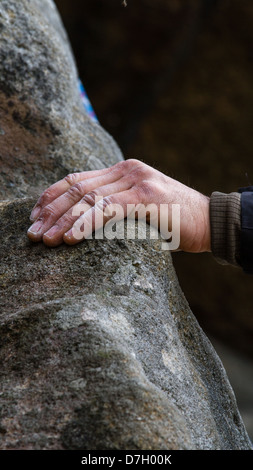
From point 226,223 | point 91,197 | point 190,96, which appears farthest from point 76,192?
point 190,96

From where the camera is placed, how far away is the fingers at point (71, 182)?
0.89m

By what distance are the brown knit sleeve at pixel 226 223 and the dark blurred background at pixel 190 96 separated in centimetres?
186

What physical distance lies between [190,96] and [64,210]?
2.39m

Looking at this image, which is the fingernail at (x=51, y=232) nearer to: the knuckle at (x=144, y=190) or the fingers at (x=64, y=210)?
the fingers at (x=64, y=210)

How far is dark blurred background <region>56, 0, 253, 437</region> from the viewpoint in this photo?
9.77 feet

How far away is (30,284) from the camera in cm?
79

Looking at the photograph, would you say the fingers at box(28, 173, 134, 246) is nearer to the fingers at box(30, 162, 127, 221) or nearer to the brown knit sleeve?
the fingers at box(30, 162, 127, 221)

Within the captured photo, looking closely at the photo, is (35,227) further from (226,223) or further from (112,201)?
(226,223)

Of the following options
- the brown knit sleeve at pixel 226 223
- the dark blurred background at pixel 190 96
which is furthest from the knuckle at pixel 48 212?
the dark blurred background at pixel 190 96

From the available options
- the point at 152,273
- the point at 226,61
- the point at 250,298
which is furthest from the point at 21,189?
the point at 250,298

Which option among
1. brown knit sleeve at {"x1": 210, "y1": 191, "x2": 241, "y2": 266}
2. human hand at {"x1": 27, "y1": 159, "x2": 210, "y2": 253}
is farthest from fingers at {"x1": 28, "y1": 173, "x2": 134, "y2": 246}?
brown knit sleeve at {"x1": 210, "y1": 191, "x2": 241, "y2": 266}

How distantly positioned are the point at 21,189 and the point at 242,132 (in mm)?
2103

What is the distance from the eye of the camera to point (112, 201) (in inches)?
33.5
